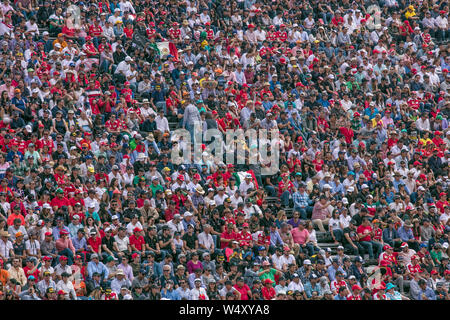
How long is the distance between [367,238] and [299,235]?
5.80 feet

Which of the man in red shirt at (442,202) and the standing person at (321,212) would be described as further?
the man in red shirt at (442,202)

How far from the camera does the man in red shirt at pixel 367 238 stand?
26375 millimetres

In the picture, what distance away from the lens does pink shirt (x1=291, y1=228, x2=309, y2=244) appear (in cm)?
2594

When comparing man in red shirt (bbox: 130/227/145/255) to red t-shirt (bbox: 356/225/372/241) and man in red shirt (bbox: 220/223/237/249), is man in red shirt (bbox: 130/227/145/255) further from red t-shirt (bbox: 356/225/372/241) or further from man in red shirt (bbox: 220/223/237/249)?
red t-shirt (bbox: 356/225/372/241)

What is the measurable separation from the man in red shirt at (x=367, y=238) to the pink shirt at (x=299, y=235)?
1435 mm

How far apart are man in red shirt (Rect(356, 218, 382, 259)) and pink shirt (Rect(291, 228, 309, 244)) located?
56.5 inches

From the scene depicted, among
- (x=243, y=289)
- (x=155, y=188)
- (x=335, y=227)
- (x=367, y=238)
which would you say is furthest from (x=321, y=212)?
(x=155, y=188)

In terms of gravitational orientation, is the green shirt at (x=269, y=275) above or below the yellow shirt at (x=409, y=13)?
below

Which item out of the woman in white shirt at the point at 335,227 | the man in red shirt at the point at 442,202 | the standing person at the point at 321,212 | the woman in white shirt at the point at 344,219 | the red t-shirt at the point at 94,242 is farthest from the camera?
the man in red shirt at the point at 442,202

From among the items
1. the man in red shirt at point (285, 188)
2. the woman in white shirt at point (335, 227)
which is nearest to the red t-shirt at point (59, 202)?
the man in red shirt at point (285, 188)

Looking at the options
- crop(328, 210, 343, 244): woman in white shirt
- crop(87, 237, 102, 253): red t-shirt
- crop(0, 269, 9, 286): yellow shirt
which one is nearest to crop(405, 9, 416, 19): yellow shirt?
crop(328, 210, 343, 244): woman in white shirt

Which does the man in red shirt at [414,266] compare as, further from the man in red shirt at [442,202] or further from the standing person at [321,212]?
the man in red shirt at [442,202]

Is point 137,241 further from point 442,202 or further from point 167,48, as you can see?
point 167,48
